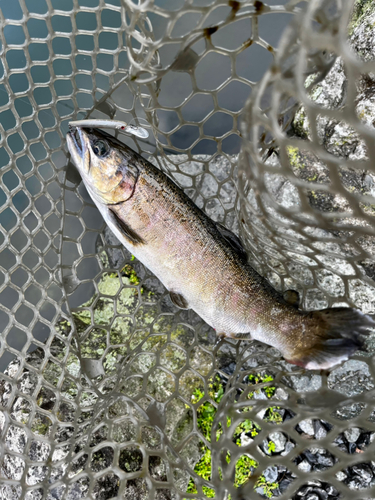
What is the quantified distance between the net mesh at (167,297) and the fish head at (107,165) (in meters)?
0.36

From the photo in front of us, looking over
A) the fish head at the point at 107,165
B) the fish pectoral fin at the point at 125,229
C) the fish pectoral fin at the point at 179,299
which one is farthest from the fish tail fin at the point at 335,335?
the fish head at the point at 107,165

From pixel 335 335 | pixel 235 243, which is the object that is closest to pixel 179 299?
pixel 235 243

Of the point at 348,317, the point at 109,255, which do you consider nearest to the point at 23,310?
the point at 109,255

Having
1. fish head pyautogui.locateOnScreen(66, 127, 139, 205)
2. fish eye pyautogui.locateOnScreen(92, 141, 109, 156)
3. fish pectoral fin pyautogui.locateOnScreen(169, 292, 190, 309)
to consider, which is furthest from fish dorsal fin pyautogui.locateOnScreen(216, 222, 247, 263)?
fish eye pyautogui.locateOnScreen(92, 141, 109, 156)

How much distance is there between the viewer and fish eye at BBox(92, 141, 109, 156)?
6.66ft

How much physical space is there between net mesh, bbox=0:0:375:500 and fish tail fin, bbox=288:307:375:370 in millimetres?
205

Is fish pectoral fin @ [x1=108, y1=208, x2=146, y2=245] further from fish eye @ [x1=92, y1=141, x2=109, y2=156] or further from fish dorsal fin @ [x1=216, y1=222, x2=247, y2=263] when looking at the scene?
fish dorsal fin @ [x1=216, y1=222, x2=247, y2=263]

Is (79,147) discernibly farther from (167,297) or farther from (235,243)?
(167,297)

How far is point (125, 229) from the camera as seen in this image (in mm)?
2068

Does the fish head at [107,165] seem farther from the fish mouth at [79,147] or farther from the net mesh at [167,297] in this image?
the net mesh at [167,297]

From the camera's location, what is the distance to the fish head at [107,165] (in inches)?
79.6

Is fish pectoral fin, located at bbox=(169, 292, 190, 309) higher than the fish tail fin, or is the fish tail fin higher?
the fish tail fin

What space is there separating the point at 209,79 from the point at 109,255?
1.87m

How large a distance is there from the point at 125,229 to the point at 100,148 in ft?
1.64
